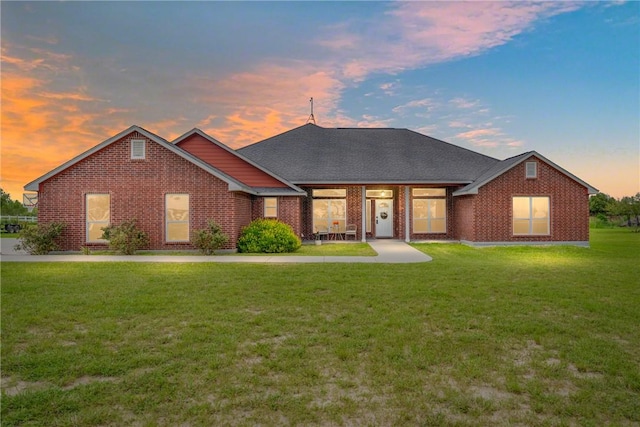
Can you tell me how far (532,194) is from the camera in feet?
66.3

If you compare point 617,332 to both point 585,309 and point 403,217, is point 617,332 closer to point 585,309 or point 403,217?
point 585,309

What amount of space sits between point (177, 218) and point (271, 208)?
4.92 m

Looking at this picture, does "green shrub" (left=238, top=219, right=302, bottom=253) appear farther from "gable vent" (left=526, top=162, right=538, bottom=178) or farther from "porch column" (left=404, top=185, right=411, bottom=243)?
"gable vent" (left=526, top=162, right=538, bottom=178)

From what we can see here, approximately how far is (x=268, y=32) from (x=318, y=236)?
10525 millimetres

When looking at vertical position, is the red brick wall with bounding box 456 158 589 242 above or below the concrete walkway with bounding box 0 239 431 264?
above

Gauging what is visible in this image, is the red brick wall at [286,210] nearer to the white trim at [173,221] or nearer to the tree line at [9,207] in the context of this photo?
the white trim at [173,221]

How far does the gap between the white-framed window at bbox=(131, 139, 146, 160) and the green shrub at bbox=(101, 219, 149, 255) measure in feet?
9.04

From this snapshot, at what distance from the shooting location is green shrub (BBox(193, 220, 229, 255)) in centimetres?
1625

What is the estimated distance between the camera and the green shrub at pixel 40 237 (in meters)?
16.1

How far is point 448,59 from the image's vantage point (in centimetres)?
2152

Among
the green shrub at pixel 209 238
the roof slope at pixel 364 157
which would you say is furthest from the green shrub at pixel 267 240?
the roof slope at pixel 364 157

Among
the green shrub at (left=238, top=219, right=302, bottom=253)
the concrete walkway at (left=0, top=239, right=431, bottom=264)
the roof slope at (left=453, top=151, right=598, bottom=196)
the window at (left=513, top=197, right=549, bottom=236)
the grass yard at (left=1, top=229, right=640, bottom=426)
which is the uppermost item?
the roof slope at (left=453, top=151, right=598, bottom=196)

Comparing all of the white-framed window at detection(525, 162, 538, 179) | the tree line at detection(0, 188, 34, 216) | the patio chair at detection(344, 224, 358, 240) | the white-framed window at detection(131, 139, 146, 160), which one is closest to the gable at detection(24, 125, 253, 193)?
the white-framed window at detection(131, 139, 146, 160)

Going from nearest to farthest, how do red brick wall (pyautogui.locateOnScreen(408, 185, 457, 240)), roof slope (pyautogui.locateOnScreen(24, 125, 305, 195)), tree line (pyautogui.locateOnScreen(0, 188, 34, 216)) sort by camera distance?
roof slope (pyautogui.locateOnScreen(24, 125, 305, 195)) < red brick wall (pyautogui.locateOnScreen(408, 185, 457, 240)) < tree line (pyautogui.locateOnScreen(0, 188, 34, 216))
